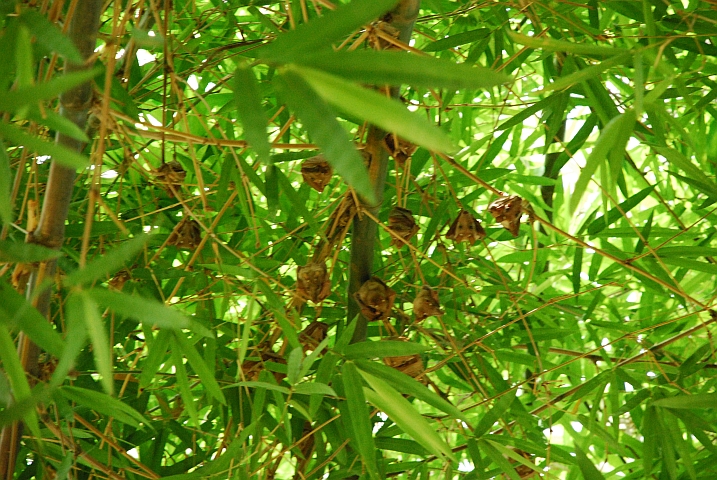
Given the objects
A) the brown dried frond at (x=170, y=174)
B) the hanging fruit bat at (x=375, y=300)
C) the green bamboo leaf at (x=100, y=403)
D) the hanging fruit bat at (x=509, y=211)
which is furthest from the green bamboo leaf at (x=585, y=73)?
the green bamboo leaf at (x=100, y=403)

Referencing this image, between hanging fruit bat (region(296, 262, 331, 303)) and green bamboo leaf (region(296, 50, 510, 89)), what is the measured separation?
14.2 inches

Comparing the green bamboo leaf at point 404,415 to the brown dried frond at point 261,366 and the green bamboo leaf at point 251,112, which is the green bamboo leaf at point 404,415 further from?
the green bamboo leaf at point 251,112

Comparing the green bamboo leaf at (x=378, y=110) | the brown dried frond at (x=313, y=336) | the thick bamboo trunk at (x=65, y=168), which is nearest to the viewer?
the green bamboo leaf at (x=378, y=110)

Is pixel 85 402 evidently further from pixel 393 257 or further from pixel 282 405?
pixel 393 257

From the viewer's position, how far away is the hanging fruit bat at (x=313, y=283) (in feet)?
2.37

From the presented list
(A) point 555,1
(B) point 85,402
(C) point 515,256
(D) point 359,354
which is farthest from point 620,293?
(B) point 85,402

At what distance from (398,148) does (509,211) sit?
134 mm

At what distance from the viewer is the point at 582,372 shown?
4.11ft

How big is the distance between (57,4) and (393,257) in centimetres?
51

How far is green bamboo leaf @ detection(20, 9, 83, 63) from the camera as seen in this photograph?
450mm

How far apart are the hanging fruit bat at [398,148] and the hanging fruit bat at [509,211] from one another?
4.3 inches

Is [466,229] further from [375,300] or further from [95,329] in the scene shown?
[95,329]

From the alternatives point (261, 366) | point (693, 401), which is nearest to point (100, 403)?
point (261, 366)

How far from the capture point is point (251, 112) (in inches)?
16.8
